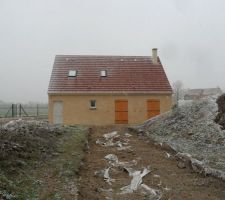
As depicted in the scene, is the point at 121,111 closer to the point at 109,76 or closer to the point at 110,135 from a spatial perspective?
the point at 109,76

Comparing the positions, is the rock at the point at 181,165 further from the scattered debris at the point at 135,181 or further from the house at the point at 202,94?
the house at the point at 202,94

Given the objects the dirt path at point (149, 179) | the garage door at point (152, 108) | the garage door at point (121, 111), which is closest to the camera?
the dirt path at point (149, 179)

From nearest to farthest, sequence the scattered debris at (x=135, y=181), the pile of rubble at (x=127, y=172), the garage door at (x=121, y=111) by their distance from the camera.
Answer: the pile of rubble at (x=127, y=172), the scattered debris at (x=135, y=181), the garage door at (x=121, y=111)

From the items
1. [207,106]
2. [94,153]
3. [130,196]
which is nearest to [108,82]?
[207,106]

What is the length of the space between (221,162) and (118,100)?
2168cm

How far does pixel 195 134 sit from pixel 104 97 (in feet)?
53.8

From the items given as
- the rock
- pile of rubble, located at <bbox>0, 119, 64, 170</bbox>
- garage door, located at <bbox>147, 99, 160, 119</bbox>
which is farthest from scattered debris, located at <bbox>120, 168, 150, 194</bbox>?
garage door, located at <bbox>147, 99, 160, 119</bbox>

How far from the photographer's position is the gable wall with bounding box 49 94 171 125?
33.6 metres

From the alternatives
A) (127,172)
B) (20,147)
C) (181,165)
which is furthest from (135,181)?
(20,147)

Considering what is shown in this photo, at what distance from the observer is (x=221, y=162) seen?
12.6m

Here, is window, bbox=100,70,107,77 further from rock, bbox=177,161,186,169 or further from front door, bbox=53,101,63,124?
rock, bbox=177,161,186,169

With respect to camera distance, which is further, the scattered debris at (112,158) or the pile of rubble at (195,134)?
the scattered debris at (112,158)

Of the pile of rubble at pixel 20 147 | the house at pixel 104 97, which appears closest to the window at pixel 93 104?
the house at pixel 104 97

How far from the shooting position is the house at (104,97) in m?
33.6
